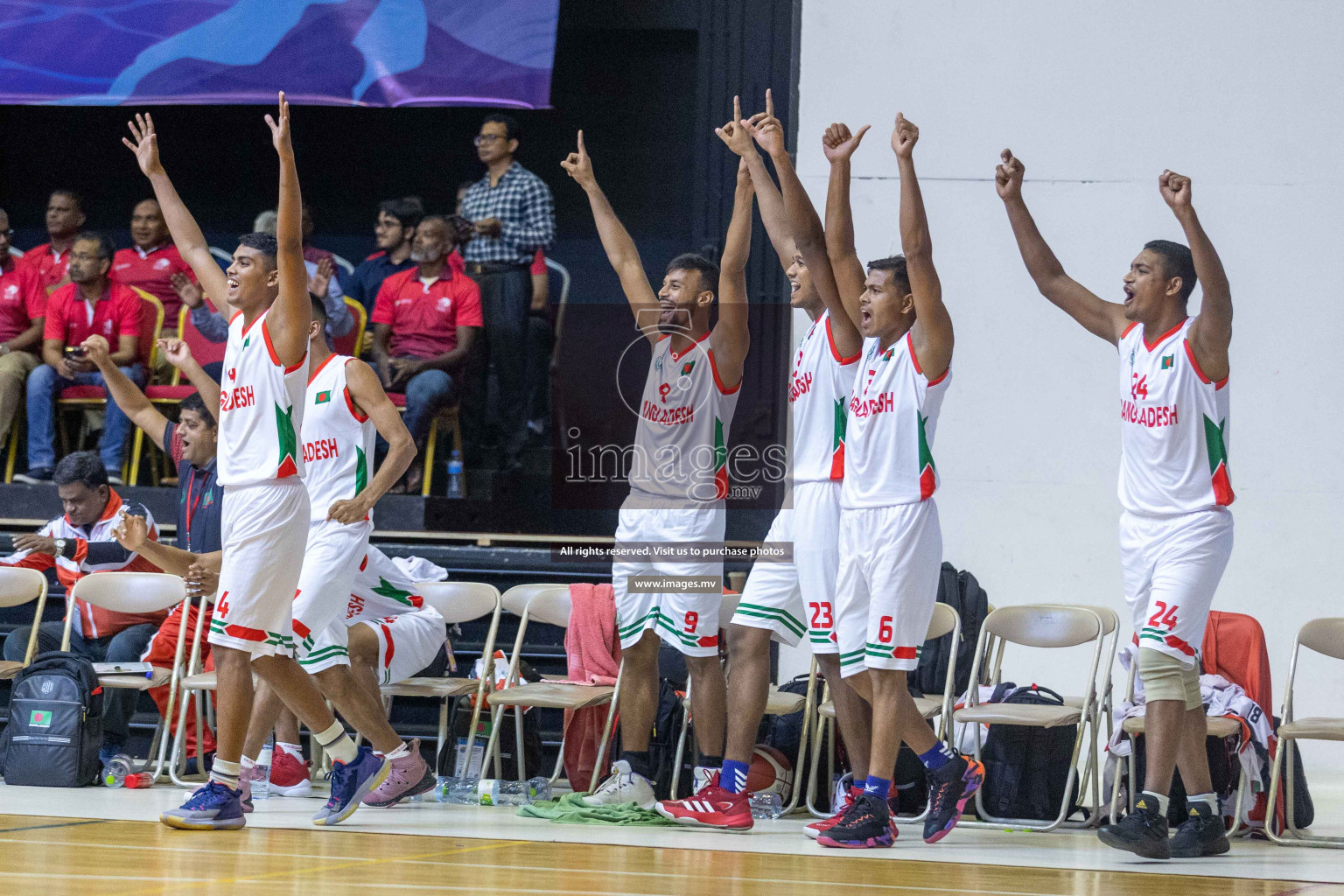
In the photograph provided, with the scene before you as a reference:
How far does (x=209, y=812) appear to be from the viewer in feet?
16.0

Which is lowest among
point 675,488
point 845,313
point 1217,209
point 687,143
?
point 675,488

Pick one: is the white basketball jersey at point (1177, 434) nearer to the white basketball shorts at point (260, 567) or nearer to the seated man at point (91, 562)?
the white basketball shorts at point (260, 567)

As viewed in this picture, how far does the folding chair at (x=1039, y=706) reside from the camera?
5.89 m

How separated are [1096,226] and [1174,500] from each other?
3911 mm

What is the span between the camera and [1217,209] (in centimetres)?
870

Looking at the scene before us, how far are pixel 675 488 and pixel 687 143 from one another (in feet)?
17.3

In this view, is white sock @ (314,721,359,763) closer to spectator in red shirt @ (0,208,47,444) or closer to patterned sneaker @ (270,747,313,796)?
patterned sneaker @ (270,747,313,796)

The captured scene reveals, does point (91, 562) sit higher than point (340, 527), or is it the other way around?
point (340, 527)

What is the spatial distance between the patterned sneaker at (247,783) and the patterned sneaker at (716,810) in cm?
152

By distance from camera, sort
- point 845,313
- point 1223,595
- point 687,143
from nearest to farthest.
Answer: point 845,313 → point 1223,595 → point 687,143

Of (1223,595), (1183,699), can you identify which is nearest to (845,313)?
(1183,699)

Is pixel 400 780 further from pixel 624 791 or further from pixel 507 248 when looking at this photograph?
pixel 507 248

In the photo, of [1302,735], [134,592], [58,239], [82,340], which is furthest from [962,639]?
Answer: [58,239]

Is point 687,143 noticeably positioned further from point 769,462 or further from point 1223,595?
point 1223,595
